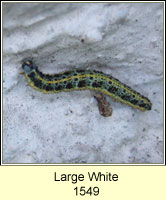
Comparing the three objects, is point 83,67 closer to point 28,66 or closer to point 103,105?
point 103,105

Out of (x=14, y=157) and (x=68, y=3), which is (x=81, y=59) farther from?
(x=14, y=157)

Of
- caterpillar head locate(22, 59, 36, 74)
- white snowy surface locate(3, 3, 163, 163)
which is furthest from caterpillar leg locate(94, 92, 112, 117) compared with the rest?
caterpillar head locate(22, 59, 36, 74)

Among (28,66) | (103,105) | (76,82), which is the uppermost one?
(28,66)

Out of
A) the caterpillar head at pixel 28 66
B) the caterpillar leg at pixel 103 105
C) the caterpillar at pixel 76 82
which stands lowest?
the caterpillar leg at pixel 103 105

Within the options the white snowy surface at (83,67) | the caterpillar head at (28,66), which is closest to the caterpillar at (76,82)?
the caterpillar head at (28,66)

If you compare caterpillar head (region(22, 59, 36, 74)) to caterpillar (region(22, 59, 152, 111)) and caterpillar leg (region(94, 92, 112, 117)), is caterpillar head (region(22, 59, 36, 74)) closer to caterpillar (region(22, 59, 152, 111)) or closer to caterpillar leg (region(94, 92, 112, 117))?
caterpillar (region(22, 59, 152, 111))

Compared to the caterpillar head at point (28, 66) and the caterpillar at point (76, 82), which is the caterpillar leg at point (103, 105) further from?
the caterpillar head at point (28, 66)

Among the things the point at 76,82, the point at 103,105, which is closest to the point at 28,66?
the point at 76,82
